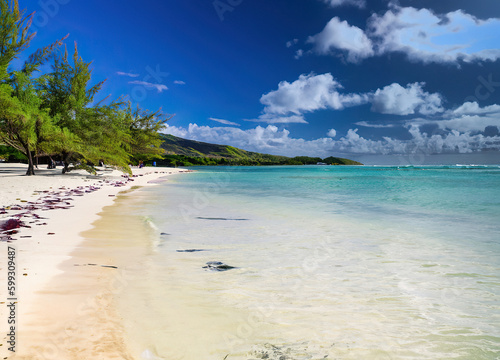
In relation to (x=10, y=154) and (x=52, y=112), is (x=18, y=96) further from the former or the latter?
(x=10, y=154)

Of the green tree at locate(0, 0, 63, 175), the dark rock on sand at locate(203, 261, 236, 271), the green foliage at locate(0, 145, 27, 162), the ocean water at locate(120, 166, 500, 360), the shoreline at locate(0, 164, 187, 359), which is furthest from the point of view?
the green foliage at locate(0, 145, 27, 162)

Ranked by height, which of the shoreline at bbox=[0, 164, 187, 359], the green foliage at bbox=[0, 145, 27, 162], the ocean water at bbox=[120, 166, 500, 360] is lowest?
the ocean water at bbox=[120, 166, 500, 360]

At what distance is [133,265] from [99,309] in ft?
7.04

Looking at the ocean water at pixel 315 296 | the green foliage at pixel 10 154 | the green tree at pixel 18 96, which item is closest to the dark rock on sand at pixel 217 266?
the ocean water at pixel 315 296

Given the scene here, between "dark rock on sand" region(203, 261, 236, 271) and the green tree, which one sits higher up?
the green tree

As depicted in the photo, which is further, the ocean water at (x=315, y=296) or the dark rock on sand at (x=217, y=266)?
the dark rock on sand at (x=217, y=266)

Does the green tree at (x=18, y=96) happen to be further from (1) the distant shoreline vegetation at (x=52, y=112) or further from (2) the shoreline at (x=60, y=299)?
(2) the shoreline at (x=60, y=299)

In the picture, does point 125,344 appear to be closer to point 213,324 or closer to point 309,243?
point 213,324

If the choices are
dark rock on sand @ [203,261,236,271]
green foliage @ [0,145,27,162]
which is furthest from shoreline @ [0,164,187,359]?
green foliage @ [0,145,27,162]

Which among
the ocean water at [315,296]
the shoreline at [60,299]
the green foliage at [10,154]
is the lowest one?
the ocean water at [315,296]

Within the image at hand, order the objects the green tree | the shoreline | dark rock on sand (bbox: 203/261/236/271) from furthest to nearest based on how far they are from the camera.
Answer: the green tree
dark rock on sand (bbox: 203/261/236/271)
the shoreline

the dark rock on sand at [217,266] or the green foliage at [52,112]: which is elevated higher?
the green foliage at [52,112]

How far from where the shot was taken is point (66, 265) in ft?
19.4

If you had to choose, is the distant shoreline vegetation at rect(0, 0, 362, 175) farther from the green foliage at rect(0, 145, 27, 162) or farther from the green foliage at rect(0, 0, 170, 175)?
the green foliage at rect(0, 145, 27, 162)
